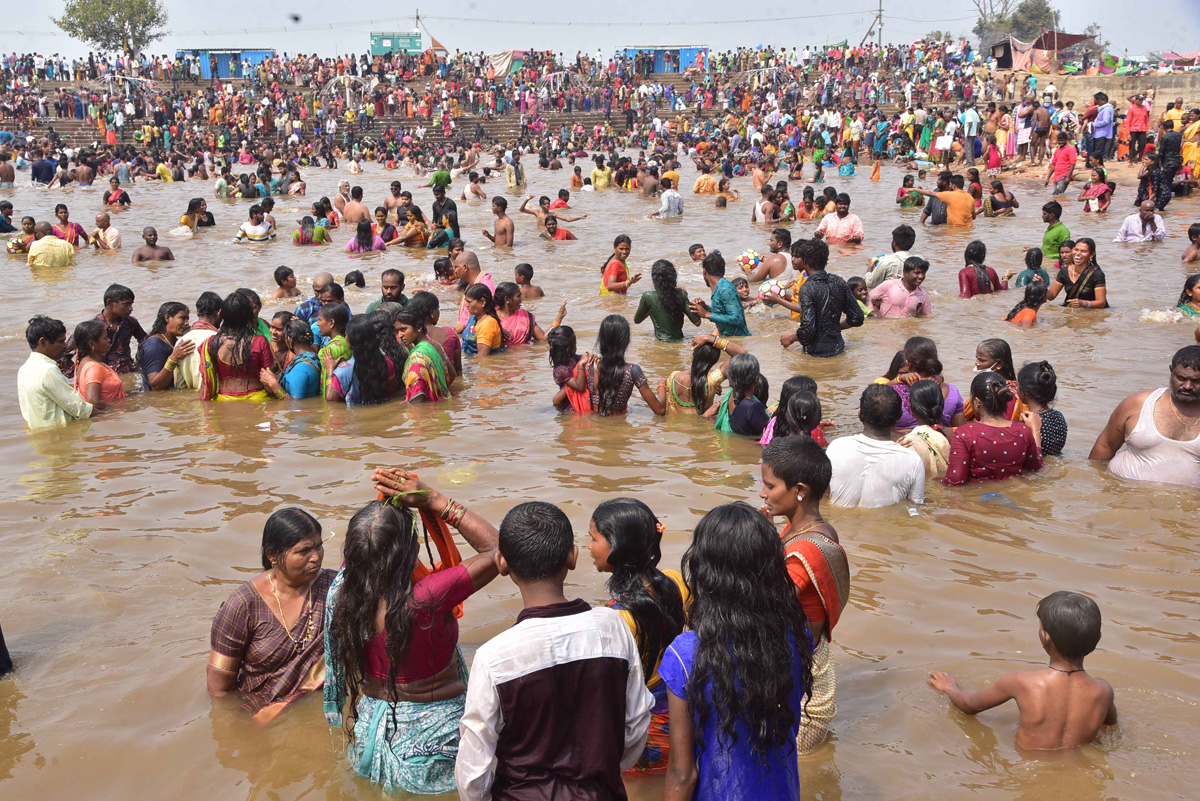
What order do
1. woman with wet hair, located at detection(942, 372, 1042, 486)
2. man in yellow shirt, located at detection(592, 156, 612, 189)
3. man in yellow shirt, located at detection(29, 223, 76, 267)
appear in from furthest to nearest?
man in yellow shirt, located at detection(592, 156, 612, 189) → man in yellow shirt, located at detection(29, 223, 76, 267) → woman with wet hair, located at detection(942, 372, 1042, 486)

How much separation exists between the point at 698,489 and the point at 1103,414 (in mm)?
3776

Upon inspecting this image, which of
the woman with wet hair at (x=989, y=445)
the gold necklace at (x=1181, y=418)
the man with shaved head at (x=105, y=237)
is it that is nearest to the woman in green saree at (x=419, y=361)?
the woman with wet hair at (x=989, y=445)

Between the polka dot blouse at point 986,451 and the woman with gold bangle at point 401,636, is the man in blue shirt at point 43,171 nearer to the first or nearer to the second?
the polka dot blouse at point 986,451

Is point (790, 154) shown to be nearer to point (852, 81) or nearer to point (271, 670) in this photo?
point (852, 81)

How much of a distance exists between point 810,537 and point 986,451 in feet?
10.1

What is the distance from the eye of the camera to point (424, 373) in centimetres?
760

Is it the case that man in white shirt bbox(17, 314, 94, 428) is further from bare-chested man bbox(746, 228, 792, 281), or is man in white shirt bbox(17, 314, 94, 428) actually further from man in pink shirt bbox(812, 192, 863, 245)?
man in pink shirt bbox(812, 192, 863, 245)

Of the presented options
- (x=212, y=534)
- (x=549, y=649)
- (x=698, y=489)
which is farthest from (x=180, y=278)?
(x=549, y=649)

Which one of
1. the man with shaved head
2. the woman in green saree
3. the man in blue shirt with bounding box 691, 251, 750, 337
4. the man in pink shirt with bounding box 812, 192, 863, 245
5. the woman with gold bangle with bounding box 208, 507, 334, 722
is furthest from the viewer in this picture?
the man with shaved head

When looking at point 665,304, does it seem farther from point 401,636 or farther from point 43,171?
point 43,171

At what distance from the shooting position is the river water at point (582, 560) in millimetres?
3494

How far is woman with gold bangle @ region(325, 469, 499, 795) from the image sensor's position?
9.45ft

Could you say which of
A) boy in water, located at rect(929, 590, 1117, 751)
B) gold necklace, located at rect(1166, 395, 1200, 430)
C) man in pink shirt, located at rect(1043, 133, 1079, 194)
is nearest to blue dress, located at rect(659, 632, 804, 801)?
boy in water, located at rect(929, 590, 1117, 751)

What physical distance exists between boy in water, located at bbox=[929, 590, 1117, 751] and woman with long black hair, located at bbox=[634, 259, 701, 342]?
19.6ft
